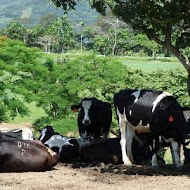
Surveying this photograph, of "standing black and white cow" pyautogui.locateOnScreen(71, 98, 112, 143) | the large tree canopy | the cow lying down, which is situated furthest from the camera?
"standing black and white cow" pyautogui.locateOnScreen(71, 98, 112, 143)

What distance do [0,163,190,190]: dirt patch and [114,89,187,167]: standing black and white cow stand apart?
0.70 metres

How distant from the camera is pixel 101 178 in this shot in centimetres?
1056

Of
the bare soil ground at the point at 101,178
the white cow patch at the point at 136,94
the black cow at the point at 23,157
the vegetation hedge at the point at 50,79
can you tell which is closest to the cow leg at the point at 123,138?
the bare soil ground at the point at 101,178

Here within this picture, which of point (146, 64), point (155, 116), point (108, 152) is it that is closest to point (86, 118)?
point (108, 152)

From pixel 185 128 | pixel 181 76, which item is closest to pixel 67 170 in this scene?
pixel 185 128

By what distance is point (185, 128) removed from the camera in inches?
490

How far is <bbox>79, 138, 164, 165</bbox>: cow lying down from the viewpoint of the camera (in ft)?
42.3

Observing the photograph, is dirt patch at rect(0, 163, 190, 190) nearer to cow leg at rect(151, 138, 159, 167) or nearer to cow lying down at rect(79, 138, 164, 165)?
cow leg at rect(151, 138, 159, 167)

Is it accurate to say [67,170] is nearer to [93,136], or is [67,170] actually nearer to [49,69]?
[93,136]

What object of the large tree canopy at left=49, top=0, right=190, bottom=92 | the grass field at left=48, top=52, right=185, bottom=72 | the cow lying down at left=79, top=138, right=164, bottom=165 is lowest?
the cow lying down at left=79, top=138, right=164, bottom=165

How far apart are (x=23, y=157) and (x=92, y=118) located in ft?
12.8

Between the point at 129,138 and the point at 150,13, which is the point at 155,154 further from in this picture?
the point at 150,13

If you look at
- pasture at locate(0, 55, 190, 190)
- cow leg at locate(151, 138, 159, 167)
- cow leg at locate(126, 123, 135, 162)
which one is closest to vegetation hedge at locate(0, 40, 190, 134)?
cow leg at locate(126, 123, 135, 162)

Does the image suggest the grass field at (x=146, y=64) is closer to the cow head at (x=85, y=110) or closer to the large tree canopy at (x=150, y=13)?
the cow head at (x=85, y=110)
